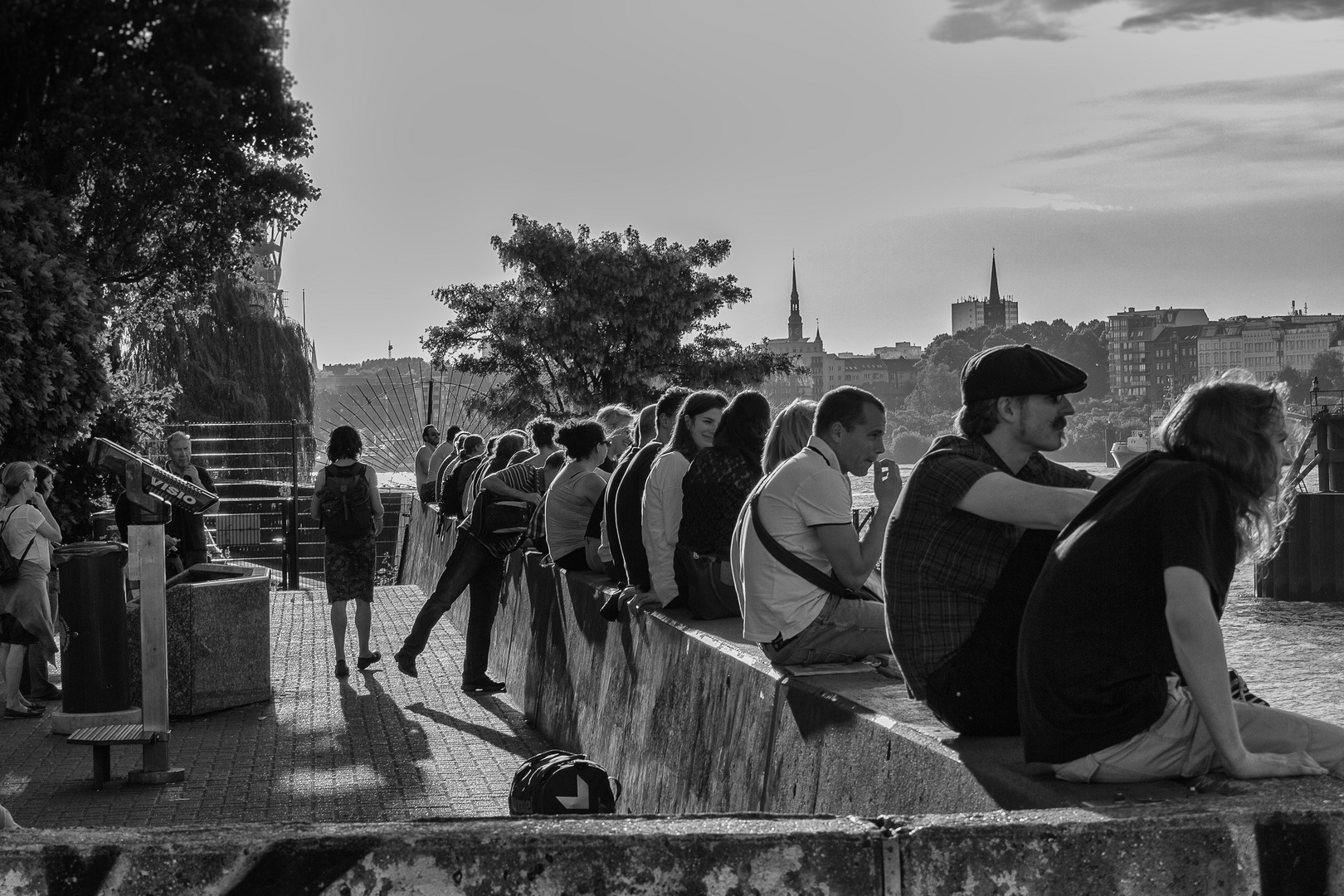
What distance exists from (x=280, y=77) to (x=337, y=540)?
7907 mm

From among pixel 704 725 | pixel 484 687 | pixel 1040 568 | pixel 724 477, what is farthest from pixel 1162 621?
pixel 484 687

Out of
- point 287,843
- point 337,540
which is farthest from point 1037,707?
point 337,540

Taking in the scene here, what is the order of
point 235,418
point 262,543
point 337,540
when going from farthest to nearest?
point 235,418 → point 262,543 → point 337,540

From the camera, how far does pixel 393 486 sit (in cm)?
3888

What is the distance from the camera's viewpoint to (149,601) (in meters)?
8.20

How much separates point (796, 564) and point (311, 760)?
4187mm

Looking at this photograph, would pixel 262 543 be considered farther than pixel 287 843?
Yes

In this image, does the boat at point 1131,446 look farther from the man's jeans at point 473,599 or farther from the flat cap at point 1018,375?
the flat cap at point 1018,375

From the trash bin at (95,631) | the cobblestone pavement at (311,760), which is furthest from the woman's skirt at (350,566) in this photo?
the trash bin at (95,631)

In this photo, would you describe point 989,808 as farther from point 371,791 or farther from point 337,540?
point 337,540

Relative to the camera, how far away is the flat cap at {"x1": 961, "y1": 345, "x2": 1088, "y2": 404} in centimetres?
418

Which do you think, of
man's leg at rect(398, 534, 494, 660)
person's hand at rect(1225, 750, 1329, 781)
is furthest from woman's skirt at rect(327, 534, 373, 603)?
person's hand at rect(1225, 750, 1329, 781)

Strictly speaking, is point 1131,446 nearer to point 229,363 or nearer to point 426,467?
point 229,363

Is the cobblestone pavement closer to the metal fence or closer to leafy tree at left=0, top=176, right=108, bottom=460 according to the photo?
leafy tree at left=0, top=176, right=108, bottom=460
